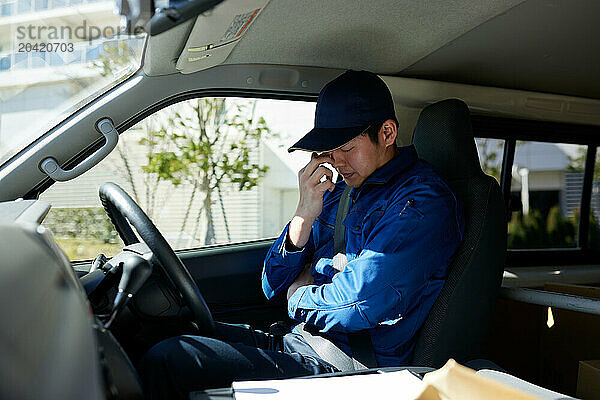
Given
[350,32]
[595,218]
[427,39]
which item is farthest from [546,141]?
[350,32]

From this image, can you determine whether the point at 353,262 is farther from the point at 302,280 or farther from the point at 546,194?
the point at 546,194

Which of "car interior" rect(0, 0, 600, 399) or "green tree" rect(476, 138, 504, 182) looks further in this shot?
"green tree" rect(476, 138, 504, 182)

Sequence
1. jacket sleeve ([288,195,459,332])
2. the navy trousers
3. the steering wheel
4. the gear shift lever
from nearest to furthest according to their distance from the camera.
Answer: the gear shift lever
the navy trousers
the steering wheel
jacket sleeve ([288,195,459,332])

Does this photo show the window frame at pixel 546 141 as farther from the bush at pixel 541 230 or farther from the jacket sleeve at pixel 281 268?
the jacket sleeve at pixel 281 268

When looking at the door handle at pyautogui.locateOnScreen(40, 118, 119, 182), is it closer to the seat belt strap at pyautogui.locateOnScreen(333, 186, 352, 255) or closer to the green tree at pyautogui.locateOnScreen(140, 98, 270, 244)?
the seat belt strap at pyautogui.locateOnScreen(333, 186, 352, 255)

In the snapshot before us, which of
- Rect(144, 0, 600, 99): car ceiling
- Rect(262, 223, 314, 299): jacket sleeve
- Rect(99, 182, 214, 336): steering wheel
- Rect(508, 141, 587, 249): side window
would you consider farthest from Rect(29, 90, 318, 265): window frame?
Rect(508, 141, 587, 249): side window

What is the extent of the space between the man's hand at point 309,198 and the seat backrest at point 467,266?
0.40m

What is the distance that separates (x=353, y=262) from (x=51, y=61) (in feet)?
5.72

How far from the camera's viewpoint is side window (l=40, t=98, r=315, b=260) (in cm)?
266

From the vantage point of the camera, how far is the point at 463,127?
2176 mm

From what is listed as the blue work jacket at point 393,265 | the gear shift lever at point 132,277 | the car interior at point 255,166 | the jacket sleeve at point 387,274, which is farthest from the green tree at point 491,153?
the gear shift lever at point 132,277

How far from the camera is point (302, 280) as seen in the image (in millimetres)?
2258

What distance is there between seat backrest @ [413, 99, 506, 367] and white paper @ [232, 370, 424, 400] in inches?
18.5

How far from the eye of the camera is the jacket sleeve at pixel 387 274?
5.90 feet
